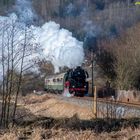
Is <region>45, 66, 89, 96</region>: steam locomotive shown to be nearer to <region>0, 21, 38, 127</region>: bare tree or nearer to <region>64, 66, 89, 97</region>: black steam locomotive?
<region>64, 66, 89, 97</region>: black steam locomotive

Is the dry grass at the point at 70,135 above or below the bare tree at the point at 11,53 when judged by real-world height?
below

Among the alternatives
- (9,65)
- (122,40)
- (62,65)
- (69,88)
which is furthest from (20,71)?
(122,40)

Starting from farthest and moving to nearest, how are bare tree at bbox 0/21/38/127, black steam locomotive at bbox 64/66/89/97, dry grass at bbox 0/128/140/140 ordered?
black steam locomotive at bbox 64/66/89/97 → bare tree at bbox 0/21/38/127 → dry grass at bbox 0/128/140/140

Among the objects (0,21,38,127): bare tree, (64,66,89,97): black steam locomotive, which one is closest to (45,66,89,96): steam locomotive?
(64,66,89,97): black steam locomotive

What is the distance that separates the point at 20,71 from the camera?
68.4ft

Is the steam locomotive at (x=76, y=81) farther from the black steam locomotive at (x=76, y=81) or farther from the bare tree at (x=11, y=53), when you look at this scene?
the bare tree at (x=11, y=53)

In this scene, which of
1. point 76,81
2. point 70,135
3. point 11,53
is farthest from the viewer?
point 76,81

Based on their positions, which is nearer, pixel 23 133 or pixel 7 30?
pixel 23 133

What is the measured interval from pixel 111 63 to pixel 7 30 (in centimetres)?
4226

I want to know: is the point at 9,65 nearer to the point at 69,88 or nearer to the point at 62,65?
the point at 69,88

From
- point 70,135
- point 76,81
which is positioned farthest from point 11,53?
point 76,81

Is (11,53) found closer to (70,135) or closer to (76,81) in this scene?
(70,135)

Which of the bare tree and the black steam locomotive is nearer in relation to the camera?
the bare tree

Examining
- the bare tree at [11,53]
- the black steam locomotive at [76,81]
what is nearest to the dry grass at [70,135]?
the bare tree at [11,53]
